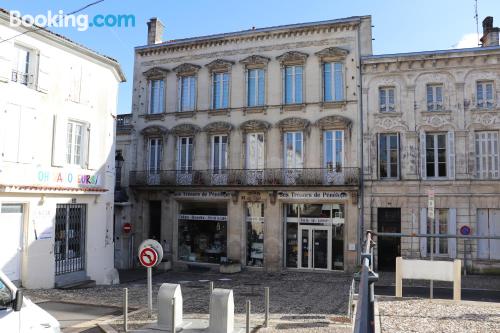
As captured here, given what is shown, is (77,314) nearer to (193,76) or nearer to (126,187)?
(126,187)

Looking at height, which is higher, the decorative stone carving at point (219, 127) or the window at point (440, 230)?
the decorative stone carving at point (219, 127)

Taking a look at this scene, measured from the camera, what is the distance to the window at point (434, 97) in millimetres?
20703

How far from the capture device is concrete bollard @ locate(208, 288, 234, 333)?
9.25 m

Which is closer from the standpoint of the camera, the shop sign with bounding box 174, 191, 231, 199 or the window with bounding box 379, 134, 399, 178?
the window with bounding box 379, 134, 399, 178

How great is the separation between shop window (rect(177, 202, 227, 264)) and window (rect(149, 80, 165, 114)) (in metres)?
5.69

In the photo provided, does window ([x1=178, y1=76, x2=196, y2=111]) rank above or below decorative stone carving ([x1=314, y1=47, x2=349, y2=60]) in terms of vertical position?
below

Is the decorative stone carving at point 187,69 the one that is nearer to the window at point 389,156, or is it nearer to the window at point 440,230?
the window at point 389,156

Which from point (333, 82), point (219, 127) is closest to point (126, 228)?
point (219, 127)

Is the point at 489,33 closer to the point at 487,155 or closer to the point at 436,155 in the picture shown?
the point at 487,155

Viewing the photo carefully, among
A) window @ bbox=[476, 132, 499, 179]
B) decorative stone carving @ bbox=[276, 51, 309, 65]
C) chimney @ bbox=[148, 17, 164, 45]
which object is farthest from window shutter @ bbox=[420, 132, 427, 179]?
chimney @ bbox=[148, 17, 164, 45]

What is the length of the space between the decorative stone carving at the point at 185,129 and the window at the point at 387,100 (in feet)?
30.9

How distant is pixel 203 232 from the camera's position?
947 inches

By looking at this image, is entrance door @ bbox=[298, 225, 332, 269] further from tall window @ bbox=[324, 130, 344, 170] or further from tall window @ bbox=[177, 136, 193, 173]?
tall window @ bbox=[177, 136, 193, 173]

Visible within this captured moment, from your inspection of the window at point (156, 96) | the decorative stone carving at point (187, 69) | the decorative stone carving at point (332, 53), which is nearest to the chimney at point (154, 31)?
the window at point (156, 96)
